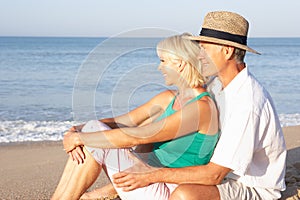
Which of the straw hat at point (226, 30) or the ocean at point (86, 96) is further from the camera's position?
the ocean at point (86, 96)

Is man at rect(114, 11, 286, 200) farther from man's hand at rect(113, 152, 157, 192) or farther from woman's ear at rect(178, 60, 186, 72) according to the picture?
woman's ear at rect(178, 60, 186, 72)

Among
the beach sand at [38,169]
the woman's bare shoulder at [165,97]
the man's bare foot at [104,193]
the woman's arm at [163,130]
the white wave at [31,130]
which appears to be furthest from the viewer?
the white wave at [31,130]

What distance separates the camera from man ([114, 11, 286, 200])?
2760 millimetres

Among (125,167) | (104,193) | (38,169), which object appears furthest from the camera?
(38,169)

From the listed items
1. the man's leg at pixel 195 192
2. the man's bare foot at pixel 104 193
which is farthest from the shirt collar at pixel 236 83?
the man's bare foot at pixel 104 193

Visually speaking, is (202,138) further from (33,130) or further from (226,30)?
(33,130)

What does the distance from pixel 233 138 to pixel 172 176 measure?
0.43 m

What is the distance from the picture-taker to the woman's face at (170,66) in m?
2.97

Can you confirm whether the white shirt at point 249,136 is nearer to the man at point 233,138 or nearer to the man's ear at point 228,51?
the man at point 233,138

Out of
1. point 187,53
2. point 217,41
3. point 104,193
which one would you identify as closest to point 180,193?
point 187,53

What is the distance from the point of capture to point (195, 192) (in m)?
2.81

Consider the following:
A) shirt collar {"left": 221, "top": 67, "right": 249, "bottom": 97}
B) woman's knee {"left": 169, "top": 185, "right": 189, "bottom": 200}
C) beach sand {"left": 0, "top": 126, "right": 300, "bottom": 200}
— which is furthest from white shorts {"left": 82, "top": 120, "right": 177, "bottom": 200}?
beach sand {"left": 0, "top": 126, "right": 300, "bottom": 200}

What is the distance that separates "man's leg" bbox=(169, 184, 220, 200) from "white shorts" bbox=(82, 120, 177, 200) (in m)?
0.12

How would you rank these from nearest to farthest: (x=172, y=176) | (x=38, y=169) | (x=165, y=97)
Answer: (x=172, y=176) → (x=165, y=97) → (x=38, y=169)
